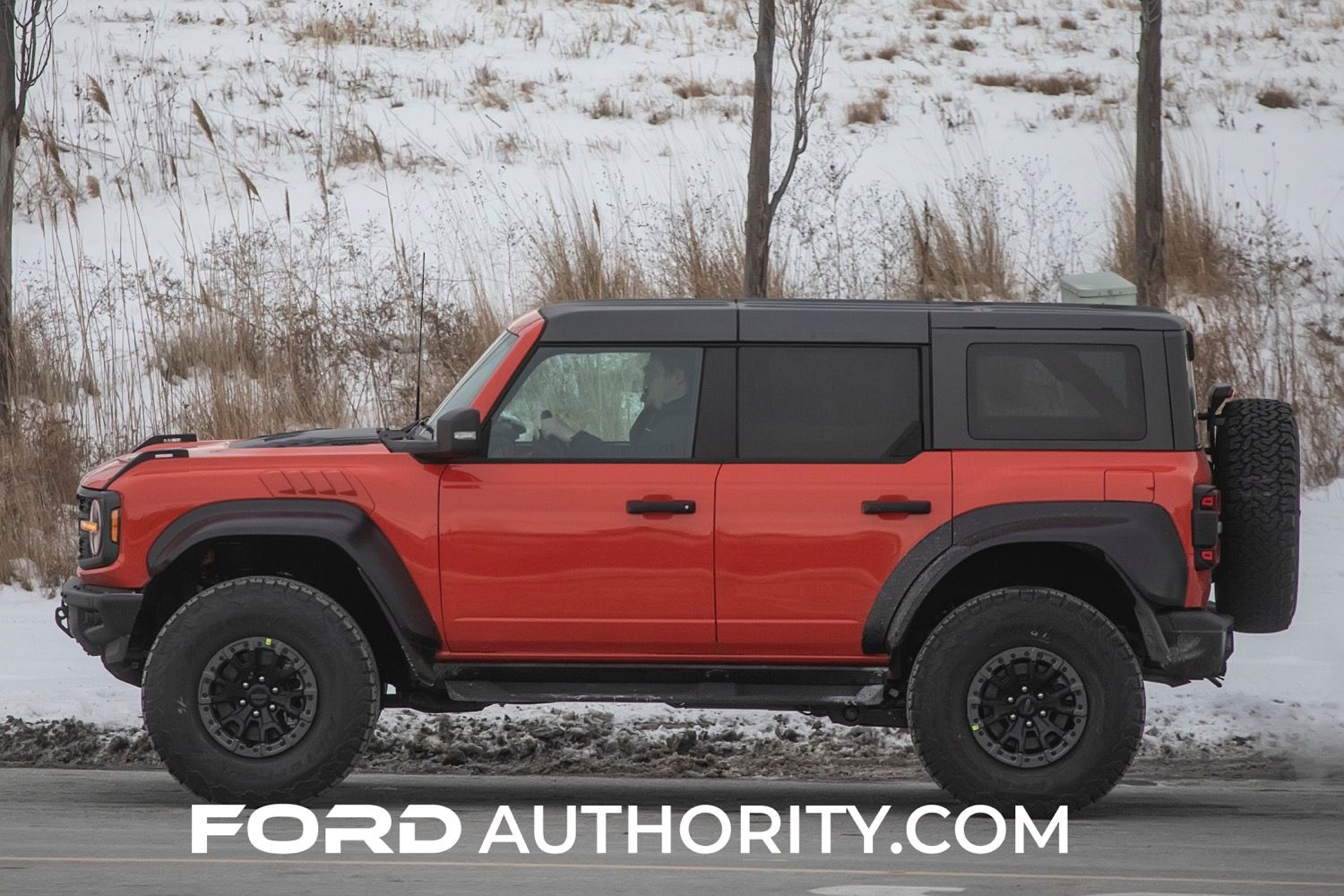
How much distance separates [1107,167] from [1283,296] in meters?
4.99

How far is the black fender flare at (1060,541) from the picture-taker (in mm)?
6891

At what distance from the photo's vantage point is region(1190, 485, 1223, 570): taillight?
686 centimetres

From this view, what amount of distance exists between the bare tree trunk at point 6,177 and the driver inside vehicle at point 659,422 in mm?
8795

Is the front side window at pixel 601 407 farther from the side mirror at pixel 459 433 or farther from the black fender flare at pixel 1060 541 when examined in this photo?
the black fender flare at pixel 1060 541

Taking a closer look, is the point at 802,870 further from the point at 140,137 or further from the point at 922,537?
the point at 140,137

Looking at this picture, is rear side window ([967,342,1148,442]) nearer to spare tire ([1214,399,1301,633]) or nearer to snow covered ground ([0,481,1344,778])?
spare tire ([1214,399,1301,633])

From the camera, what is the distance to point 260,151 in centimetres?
2403

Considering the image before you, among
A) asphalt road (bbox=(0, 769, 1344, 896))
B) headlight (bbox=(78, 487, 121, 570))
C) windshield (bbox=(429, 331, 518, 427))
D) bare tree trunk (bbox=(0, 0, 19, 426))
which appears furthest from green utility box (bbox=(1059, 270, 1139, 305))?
bare tree trunk (bbox=(0, 0, 19, 426))

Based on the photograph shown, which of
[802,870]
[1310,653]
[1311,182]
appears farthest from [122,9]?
[802,870]

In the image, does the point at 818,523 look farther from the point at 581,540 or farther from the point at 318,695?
the point at 318,695

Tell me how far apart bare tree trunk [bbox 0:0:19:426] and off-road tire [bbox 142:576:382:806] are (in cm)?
828

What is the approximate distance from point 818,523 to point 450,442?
4.75ft

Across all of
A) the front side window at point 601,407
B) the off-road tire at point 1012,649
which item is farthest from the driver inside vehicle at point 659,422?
the off-road tire at point 1012,649

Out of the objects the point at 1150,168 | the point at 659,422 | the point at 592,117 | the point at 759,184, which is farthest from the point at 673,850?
the point at 592,117
